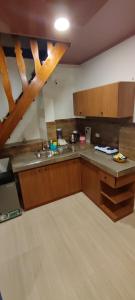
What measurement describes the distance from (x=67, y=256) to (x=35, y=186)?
3.51 feet

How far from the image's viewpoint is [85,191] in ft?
9.26

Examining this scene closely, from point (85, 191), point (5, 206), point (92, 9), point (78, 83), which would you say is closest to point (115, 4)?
point (92, 9)

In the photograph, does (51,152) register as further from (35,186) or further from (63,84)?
(63,84)

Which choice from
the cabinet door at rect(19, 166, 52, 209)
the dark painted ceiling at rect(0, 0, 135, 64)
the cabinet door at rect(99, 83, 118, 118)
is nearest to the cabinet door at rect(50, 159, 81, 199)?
the cabinet door at rect(19, 166, 52, 209)

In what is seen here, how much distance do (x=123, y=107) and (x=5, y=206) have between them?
7.22ft

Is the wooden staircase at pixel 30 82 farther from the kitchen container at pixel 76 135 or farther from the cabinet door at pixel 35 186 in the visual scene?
the kitchen container at pixel 76 135

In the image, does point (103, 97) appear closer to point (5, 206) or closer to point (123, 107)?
point (123, 107)

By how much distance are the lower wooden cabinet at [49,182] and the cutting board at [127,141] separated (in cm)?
77

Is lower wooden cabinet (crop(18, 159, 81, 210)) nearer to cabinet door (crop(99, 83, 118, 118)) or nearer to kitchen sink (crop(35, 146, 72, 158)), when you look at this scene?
kitchen sink (crop(35, 146, 72, 158))

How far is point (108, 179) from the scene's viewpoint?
2119 mm

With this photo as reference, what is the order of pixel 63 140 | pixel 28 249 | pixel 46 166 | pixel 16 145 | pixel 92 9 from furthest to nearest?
1. pixel 63 140
2. pixel 16 145
3. pixel 46 166
4. pixel 28 249
5. pixel 92 9

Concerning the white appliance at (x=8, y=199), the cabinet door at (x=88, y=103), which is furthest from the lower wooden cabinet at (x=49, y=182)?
the cabinet door at (x=88, y=103)

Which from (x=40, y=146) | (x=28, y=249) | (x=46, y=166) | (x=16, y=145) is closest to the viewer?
(x=28, y=249)

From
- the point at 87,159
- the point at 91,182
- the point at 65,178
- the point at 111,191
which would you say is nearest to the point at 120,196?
the point at 111,191
